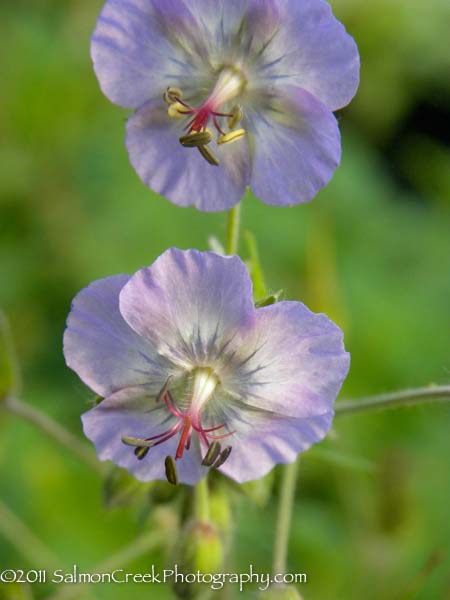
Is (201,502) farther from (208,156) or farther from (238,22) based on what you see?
(238,22)

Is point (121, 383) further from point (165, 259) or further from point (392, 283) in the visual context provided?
point (392, 283)

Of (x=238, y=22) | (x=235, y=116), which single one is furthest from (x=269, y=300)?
(x=238, y=22)

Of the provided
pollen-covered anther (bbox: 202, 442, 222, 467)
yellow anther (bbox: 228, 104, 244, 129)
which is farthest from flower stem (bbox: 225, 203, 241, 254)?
pollen-covered anther (bbox: 202, 442, 222, 467)

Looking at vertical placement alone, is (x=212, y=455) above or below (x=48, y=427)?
above

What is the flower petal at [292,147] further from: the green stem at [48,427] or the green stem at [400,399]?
the green stem at [48,427]

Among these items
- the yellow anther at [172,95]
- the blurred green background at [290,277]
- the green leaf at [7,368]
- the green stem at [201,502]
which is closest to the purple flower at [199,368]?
the green stem at [201,502]

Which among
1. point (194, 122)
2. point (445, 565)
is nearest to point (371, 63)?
point (445, 565)

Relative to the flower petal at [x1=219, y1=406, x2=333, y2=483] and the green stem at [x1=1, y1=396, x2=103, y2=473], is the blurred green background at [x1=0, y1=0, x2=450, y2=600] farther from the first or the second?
the flower petal at [x1=219, y1=406, x2=333, y2=483]
